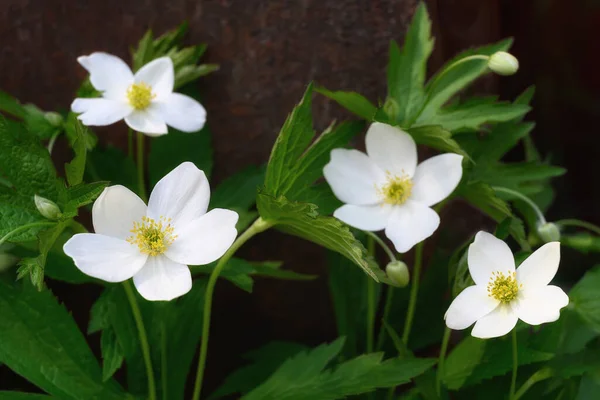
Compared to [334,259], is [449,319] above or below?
below

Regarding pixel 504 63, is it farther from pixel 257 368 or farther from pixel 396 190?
pixel 257 368

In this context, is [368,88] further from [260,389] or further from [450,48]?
[260,389]

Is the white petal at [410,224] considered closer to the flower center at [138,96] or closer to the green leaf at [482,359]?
the green leaf at [482,359]

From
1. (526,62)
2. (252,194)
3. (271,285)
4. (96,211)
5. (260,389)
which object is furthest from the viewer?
(526,62)

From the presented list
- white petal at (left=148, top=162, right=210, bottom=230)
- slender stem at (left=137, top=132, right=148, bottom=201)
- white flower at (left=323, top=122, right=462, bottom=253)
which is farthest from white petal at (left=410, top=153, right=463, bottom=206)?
slender stem at (left=137, top=132, right=148, bottom=201)

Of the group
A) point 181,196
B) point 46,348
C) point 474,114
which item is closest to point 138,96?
point 181,196

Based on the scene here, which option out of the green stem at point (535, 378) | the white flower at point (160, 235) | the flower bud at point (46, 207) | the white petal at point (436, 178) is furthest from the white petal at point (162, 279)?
the green stem at point (535, 378)

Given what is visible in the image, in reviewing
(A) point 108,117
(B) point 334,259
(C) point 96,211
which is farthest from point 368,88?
(C) point 96,211

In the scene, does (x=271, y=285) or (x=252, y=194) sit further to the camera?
(x=271, y=285)
